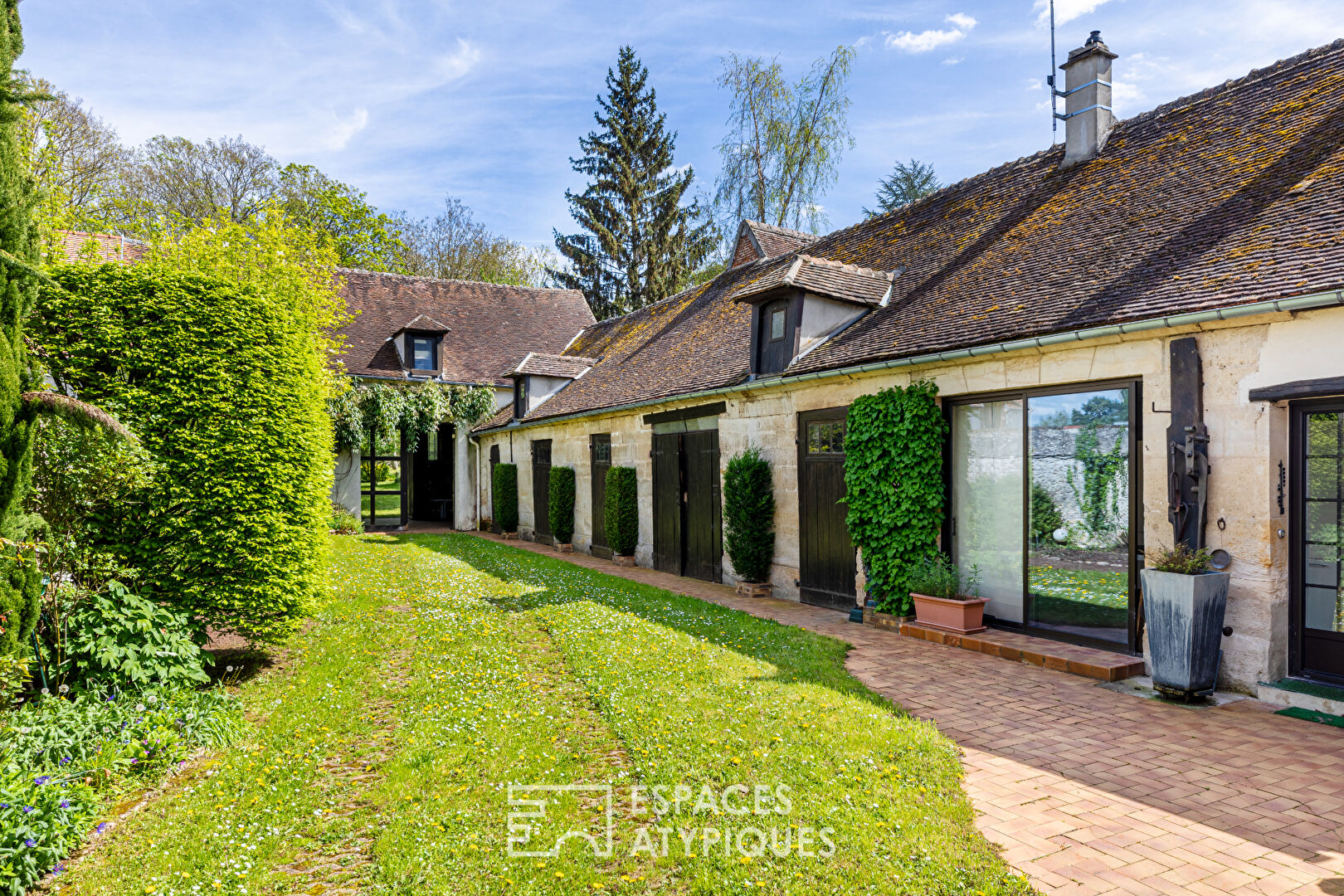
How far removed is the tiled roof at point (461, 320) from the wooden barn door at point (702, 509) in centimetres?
1152

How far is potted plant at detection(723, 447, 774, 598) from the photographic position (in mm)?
10789

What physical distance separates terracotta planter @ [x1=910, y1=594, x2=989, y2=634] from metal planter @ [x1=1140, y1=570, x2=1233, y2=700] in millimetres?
1907

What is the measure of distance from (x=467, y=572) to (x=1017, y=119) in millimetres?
14743

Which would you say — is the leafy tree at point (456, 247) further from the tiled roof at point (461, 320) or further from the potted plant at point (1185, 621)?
the potted plant at point (1185, 621)

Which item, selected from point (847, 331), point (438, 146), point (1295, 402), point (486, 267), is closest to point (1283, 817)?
point (1295, 402)

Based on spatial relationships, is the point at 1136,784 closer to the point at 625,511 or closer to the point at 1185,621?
the point at 1185,621

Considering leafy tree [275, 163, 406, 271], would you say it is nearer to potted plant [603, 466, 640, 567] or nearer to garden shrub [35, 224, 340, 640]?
potted plant [603, 466, 640, 567]

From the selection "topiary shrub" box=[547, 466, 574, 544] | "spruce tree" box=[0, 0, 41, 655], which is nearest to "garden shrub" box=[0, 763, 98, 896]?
"spruce tree" box=[0, 0, 41, 655]

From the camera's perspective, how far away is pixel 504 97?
14.4 m

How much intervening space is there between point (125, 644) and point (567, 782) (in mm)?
3589

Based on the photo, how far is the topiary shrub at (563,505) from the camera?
1703 cm

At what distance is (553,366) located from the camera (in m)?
19.5

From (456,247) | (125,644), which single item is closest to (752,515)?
(125,644)

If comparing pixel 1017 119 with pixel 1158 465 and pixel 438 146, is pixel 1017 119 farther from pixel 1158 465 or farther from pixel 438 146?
pixel 438 146
